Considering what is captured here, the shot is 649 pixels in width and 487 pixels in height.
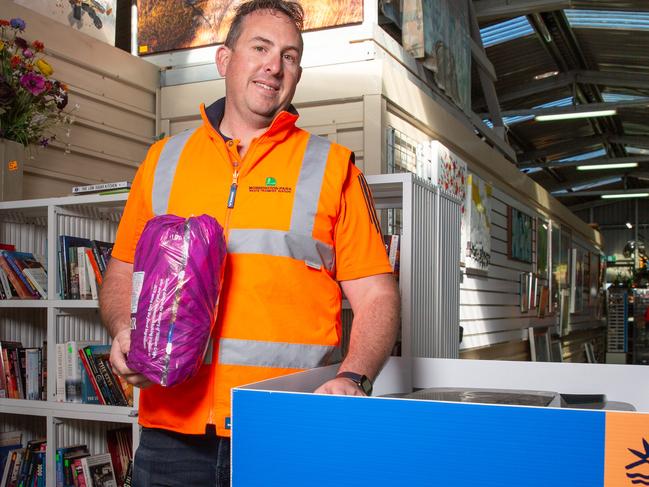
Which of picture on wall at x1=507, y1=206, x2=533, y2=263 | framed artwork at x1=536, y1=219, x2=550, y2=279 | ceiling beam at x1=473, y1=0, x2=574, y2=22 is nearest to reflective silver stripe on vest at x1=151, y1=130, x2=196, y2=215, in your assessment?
picture on wall at x1=507, y1=206, x2=533, y2=263

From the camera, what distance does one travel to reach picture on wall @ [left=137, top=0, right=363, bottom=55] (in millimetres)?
5137

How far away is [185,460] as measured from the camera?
69.4 inches

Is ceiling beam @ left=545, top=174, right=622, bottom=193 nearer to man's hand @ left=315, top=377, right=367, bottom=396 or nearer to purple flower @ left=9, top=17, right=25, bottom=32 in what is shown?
purple flower @ left=9, top=17, right=25, bottom=32

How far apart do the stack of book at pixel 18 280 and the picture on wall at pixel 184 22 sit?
222 cm

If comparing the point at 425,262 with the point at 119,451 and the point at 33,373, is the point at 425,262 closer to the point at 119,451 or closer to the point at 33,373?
the point at 119,451

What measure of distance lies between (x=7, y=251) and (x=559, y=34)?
9.79 meters

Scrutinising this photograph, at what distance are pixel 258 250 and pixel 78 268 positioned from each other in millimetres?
1990

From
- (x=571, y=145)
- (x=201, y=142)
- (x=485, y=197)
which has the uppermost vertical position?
(x=571, y=145)

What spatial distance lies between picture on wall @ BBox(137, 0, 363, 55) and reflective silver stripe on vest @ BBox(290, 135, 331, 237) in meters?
3.13

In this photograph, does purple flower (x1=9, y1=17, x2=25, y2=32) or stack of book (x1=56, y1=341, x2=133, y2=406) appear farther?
purple flower (x1=9, y1=17, x2=25, y2=32)

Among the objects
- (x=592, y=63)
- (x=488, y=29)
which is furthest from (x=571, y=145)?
(x=488, y=29)

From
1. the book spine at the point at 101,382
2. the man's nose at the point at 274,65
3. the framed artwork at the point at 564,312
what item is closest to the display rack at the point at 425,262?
the man's nose at the point at 274,65

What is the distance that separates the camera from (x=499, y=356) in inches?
310

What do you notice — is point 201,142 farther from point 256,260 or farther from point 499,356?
point 499,356
